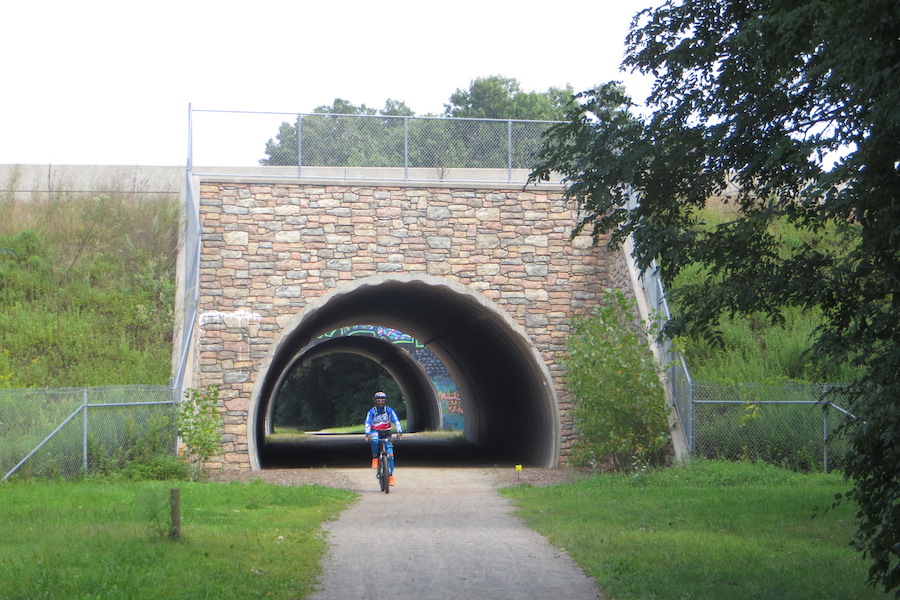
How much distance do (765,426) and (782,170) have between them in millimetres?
9435

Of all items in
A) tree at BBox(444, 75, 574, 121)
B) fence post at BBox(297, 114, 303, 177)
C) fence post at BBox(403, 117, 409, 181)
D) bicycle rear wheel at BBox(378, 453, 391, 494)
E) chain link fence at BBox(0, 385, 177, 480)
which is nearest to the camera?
chain link fence at BBox(0, 385, 177, 480)

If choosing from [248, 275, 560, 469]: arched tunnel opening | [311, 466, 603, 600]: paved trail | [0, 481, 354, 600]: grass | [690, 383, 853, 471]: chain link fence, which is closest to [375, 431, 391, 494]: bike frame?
[311, 466, 603, 600]: paved trail

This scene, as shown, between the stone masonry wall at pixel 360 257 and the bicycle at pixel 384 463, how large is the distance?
3.39m

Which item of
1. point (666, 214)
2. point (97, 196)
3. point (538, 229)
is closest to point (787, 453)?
point (538, 229)

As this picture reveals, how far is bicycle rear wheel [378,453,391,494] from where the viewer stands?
14950 mm

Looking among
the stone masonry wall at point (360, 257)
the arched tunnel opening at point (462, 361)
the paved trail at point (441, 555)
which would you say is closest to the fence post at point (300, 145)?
the stone masonry wall at point (360, 257)

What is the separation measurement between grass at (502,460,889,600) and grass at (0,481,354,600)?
2.48m

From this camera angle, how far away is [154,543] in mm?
8562

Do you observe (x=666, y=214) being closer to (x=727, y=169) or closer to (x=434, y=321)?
(x=727, y=169)

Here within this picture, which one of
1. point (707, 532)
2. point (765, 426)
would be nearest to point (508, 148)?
point (765, 426)

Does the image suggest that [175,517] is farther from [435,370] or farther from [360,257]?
[435,370]

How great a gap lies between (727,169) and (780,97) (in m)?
0.92

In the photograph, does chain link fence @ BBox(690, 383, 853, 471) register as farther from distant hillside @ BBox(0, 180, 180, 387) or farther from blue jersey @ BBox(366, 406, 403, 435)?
distant hillside @ BBox(0, 180, 180, 387)

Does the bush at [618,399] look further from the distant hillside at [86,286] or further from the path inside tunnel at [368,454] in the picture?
the distant hillside at [86,286]
